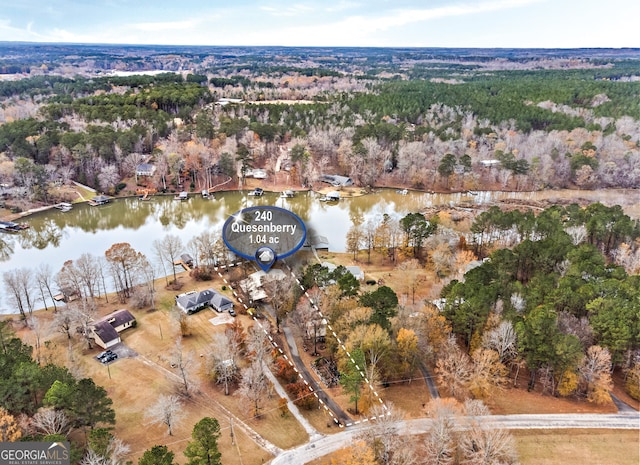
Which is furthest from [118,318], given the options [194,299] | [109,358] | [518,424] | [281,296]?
[518,424]

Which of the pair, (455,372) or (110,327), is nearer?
(455,372)

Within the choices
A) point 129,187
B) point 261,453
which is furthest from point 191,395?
point 129,187

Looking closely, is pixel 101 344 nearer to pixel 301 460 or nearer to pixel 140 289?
pixel 140 289

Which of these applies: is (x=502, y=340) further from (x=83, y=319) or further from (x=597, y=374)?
(x=83, y=319)

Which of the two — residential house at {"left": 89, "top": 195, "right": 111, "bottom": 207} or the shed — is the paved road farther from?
residential house at {"left": 89, "top": 195, "right": 111, "bottom": 207}

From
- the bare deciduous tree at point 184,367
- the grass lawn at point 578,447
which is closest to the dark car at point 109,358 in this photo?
the bare deciduous tree at point 184,367

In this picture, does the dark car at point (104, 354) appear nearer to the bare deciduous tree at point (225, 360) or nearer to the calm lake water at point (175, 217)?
the bare deciduous tree at point (225, 360)
